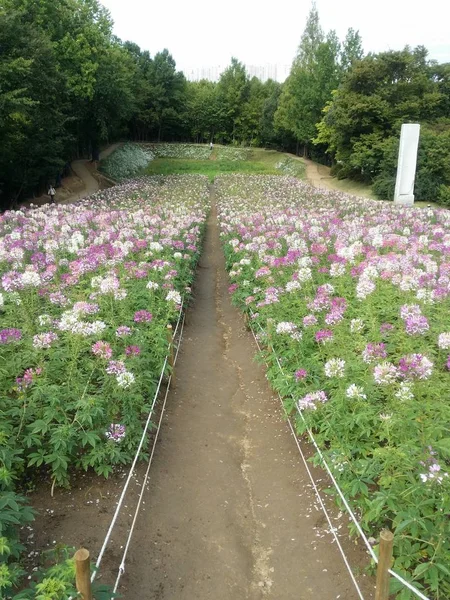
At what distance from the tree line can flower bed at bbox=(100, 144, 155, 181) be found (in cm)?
233

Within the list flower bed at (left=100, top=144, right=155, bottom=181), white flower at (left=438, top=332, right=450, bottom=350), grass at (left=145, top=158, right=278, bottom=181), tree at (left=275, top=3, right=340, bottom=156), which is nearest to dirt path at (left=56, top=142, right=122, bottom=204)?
flower bed at (left=100, top=144, right=155, bottom=181)

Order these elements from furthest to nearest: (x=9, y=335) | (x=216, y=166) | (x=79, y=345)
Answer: (x=216, y=166), (x=79, y=345), (x=9, y=335)

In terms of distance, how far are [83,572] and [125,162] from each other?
44258 mm

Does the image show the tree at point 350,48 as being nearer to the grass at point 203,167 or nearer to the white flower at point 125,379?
the grass at point 203,167

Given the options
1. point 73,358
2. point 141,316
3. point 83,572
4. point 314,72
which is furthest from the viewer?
point 314,72

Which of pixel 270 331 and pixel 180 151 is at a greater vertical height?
pixel 180 151

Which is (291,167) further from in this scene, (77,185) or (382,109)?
(77,185)

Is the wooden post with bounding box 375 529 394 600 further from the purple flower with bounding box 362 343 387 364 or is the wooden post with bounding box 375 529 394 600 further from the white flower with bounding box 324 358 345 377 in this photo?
the purple flower with bounding box 362 343 387 364

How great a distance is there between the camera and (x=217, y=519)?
14.3 ft

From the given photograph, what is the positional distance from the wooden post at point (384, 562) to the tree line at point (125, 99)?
18997 mm

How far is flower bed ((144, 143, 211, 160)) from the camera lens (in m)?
55.2

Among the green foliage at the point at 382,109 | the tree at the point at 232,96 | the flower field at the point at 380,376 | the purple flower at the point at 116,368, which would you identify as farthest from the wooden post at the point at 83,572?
the tree at the point at 232,96

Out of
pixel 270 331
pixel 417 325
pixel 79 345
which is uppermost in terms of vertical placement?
pixel 417 325

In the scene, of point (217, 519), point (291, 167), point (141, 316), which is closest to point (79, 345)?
point (141, 316)
